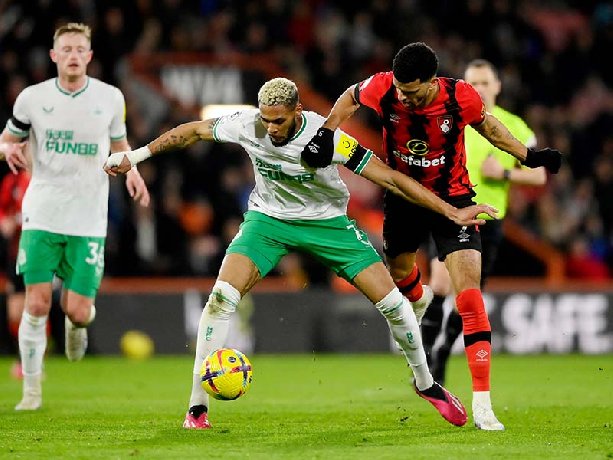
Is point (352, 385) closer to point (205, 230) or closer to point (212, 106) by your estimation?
point (205, 230)

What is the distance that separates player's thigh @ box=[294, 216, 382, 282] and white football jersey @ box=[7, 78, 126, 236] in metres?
1.98

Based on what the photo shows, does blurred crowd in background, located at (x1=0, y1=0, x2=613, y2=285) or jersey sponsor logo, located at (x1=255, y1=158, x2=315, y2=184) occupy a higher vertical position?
blurred crowd in background, located at (x1=0, y1=0, x2=613, y2=285)

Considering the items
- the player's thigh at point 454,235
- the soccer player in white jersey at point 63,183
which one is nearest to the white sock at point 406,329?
the player's thigh at point 454,235

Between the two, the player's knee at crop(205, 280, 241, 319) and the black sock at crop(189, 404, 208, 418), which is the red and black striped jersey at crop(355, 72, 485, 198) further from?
the black sock at crop(189, 404, 208, 418)

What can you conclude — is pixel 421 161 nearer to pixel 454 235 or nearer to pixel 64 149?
pixel 454 235

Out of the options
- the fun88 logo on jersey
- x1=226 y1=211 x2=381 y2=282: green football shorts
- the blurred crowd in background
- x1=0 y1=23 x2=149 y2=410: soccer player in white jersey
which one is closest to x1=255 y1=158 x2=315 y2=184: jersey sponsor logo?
x1=226 y1=211 x2=381 y2=282: green football shorts

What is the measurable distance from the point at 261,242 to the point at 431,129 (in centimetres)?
125

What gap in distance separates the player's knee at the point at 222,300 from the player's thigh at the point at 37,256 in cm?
195

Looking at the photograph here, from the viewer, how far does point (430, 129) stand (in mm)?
7895

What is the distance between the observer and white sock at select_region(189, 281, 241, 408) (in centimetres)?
759

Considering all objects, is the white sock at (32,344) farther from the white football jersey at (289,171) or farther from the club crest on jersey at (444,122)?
the club crest on jersey at (444,122)

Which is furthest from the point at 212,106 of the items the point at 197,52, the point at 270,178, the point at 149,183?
the point at 270,178

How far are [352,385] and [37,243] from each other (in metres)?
3.46

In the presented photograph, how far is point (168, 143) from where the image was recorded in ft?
25.6
